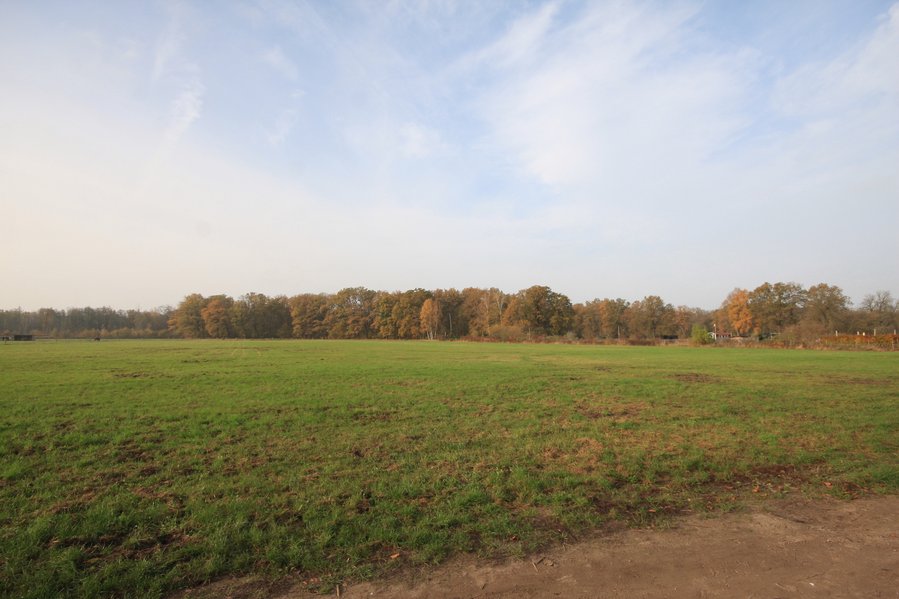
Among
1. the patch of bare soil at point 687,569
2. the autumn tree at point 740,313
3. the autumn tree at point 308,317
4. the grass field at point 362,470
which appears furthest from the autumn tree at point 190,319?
the patch of bare soil at point 687,569

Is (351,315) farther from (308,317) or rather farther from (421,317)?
(421,317)

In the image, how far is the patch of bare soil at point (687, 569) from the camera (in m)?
4.07

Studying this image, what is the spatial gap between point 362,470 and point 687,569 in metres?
4.92

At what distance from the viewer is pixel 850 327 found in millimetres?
79250

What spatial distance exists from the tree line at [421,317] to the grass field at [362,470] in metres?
80.6

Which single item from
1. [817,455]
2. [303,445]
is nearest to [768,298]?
[817,455]

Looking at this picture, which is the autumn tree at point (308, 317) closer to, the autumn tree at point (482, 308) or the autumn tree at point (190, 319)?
the autumn tree at point (190, 319)

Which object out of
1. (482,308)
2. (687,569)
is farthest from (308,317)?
(687,569)

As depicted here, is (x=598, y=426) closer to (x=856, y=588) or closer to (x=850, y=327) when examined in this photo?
(x=856, y=588)

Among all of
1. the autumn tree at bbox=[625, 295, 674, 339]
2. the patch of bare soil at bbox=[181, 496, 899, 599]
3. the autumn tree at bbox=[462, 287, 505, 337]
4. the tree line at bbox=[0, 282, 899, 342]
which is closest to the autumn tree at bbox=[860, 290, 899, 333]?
the tree line at bbox=[0, 282, 899, 342]

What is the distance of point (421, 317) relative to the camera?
11338cm

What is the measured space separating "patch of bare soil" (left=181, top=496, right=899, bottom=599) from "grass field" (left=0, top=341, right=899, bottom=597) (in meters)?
0.33

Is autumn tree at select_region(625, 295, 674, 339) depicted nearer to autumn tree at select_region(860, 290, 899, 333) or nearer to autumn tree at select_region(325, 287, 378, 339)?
autumn tree at select_region(860, 290, 899, 333)

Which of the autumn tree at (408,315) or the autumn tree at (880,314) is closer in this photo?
the autumn tree at (880,314)
